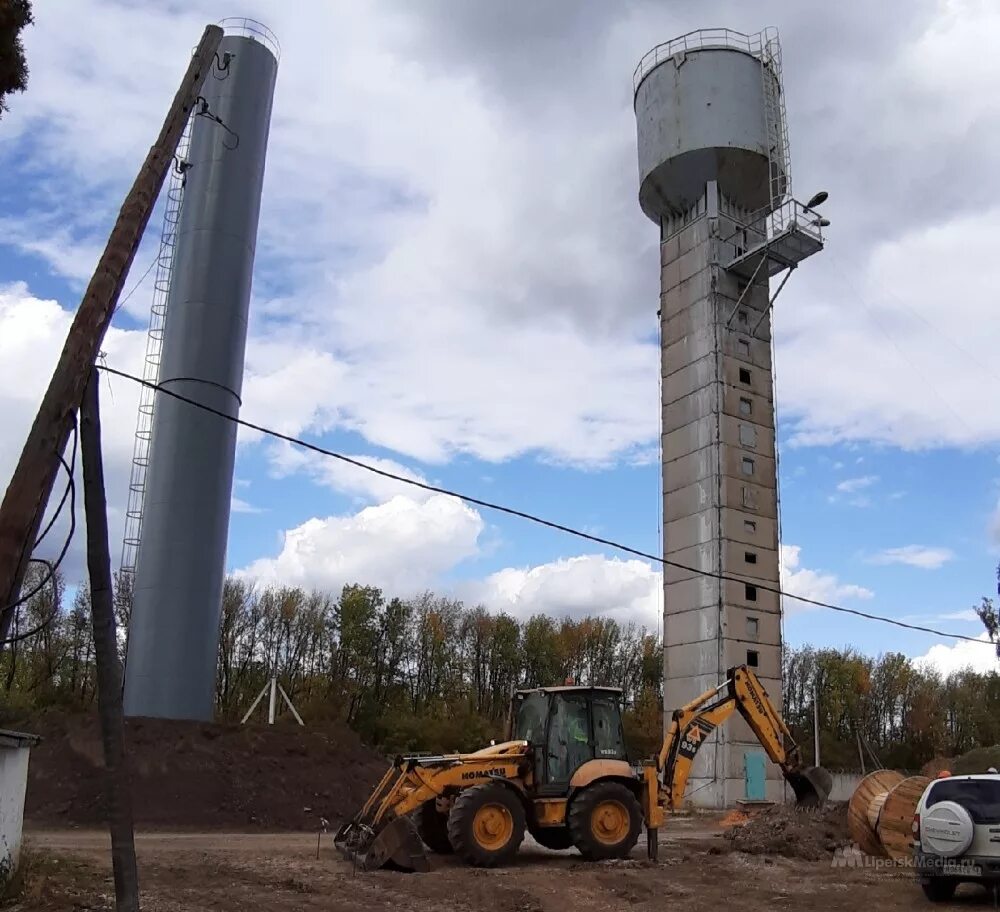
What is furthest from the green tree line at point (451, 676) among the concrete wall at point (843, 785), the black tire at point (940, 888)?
the black tire at point (940, 888)

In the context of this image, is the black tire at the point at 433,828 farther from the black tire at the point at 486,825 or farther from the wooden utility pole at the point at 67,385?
the wooden utility pole at the point at 67,385

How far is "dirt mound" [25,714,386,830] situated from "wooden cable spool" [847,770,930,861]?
→ 1417cm

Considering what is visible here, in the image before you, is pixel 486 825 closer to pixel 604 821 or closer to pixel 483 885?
pixel 604 821

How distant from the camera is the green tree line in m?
49.8

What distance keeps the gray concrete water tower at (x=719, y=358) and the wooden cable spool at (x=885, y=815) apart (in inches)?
830

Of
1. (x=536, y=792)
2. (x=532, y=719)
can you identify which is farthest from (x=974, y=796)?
(x=532, y=719)

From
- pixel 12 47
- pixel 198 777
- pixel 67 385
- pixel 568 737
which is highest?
pixel 12 47

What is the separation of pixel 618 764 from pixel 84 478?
1185 centimetres

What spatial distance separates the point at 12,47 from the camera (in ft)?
26.3

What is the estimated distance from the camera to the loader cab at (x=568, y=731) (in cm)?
1667

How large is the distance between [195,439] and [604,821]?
17035 millimetres

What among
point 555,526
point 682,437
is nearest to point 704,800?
point 682,437

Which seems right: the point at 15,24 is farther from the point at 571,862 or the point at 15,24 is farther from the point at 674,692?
the point at 674,692

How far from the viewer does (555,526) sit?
14.9 meters
